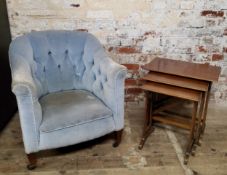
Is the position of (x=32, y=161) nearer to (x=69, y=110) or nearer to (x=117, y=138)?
(x=69, y=110)

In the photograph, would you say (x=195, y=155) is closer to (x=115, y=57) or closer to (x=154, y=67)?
(x=154, y=67)

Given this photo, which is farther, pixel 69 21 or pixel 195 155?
pixel 69 21

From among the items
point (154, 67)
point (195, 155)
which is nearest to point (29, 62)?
point (154, 67)

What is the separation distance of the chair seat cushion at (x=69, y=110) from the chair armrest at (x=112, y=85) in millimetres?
52

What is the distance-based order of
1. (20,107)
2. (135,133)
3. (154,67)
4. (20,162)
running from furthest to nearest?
(135,133), (154,67), (20,162), (20,107)

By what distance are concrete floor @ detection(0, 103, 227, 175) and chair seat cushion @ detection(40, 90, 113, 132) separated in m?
0.33

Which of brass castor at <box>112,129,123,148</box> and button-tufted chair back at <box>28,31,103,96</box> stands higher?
button-tufted chair back at <box>28,31,103,96</box>

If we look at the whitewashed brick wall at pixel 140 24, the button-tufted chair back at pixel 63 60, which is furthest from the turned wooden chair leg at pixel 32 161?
the whitewashed brick wall at pixel 140 24

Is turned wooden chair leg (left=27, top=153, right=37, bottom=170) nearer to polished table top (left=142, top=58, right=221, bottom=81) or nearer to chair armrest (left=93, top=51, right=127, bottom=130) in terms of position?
chair armrest (left=93, top=51, right=127, bottom=130)

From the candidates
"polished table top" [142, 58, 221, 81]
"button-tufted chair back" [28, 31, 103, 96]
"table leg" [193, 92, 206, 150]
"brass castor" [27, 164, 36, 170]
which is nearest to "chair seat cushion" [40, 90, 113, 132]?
"button-tufted chair back" [28, 31, 103, 96]

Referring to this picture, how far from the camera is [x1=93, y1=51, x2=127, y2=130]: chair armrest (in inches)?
74.3

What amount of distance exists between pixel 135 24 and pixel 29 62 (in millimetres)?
1021

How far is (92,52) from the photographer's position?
7.11ft

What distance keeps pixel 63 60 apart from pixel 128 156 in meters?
0.93
